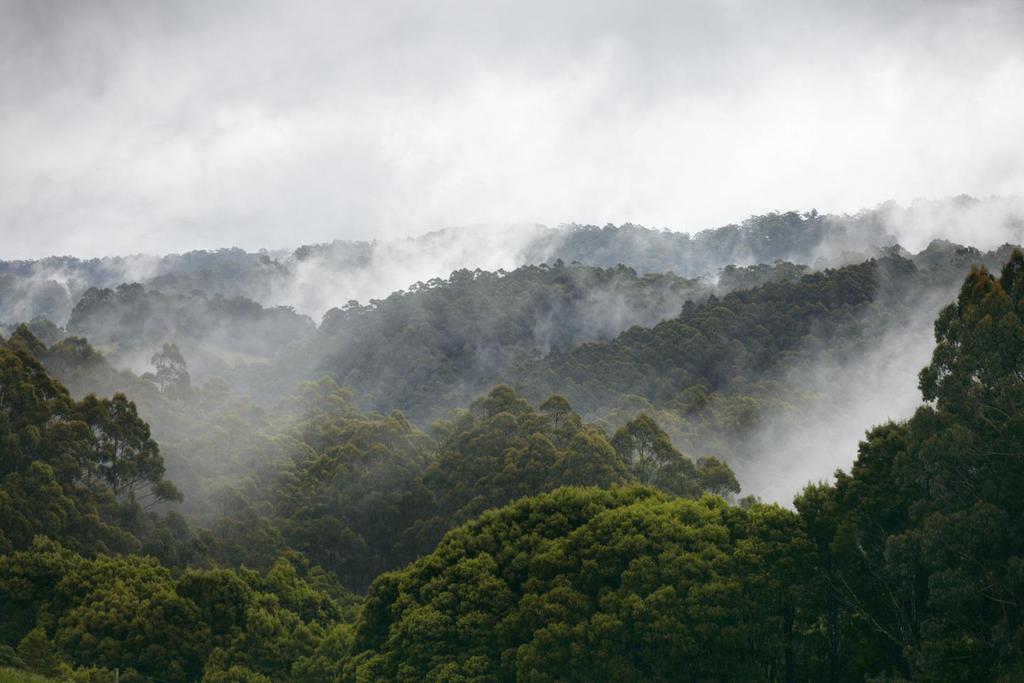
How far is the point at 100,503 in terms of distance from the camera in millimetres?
43719

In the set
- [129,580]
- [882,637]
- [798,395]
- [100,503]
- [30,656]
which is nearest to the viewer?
[882,637]

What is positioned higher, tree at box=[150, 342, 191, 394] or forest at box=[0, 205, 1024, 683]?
tree at box=[150, 342, 191, 394]

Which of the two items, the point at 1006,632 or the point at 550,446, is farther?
the point at 550,446

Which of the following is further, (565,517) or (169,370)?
(169,370)

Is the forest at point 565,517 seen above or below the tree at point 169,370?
below

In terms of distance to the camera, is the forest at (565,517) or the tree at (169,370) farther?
the tree at (169,370)

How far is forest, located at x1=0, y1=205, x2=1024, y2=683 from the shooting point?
77.2 ft

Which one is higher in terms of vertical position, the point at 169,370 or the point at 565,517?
the point at 169,370

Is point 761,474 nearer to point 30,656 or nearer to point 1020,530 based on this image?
point 1020,530

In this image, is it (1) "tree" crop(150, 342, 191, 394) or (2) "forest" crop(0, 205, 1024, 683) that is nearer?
(2) "forest" crop(0, 205, 1024, 683)

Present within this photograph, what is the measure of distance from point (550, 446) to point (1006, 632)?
31.6 metres

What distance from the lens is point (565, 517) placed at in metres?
32.8

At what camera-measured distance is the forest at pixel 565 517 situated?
23.5 metres

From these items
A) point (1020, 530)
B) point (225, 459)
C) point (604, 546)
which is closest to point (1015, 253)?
point (1020, 530)
